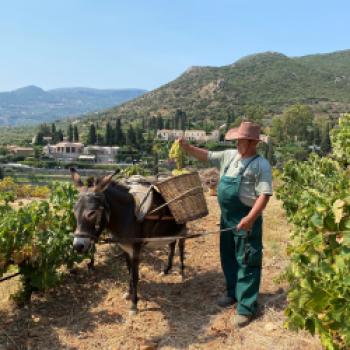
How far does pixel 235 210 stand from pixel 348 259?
2573 mm

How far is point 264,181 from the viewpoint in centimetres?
507

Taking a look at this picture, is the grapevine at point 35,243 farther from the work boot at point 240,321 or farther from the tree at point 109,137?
the tree at point 109,137

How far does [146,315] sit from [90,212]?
1.75 m

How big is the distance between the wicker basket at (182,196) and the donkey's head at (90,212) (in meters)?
0.94

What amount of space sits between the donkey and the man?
96 centimetres

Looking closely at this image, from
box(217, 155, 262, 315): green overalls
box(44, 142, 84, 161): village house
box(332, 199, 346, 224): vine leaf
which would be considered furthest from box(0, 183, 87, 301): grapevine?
box(44, 142, 84, 161): village house

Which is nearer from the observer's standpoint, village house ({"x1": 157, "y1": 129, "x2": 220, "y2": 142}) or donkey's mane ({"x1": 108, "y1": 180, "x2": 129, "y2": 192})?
donkey's mane ({"x1": 108, "y1": 180, "x2": 129, "y2": 192})

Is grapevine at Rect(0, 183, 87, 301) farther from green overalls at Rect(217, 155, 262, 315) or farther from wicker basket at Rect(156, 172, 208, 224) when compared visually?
green overalls at Rect(217, 155, 262, 315)

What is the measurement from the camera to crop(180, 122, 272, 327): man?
16.7 ft

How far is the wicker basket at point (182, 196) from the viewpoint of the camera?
5.81 metres

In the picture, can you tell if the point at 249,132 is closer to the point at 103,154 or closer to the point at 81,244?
the point at 81,244

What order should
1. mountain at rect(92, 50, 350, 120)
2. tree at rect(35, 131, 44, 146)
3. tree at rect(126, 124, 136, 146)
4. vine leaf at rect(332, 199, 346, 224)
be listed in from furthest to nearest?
mountain at rect(92, 50, 350, 120), tree at rect(35, 131, 44, 146), tree at rect(126, 124, 136, 146), vine leaf at rect(332, 199, 346, 224)

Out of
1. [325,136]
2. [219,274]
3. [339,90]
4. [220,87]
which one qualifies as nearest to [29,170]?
[325,136]

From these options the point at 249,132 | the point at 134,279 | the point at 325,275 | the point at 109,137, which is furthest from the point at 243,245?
the point at 109,137
